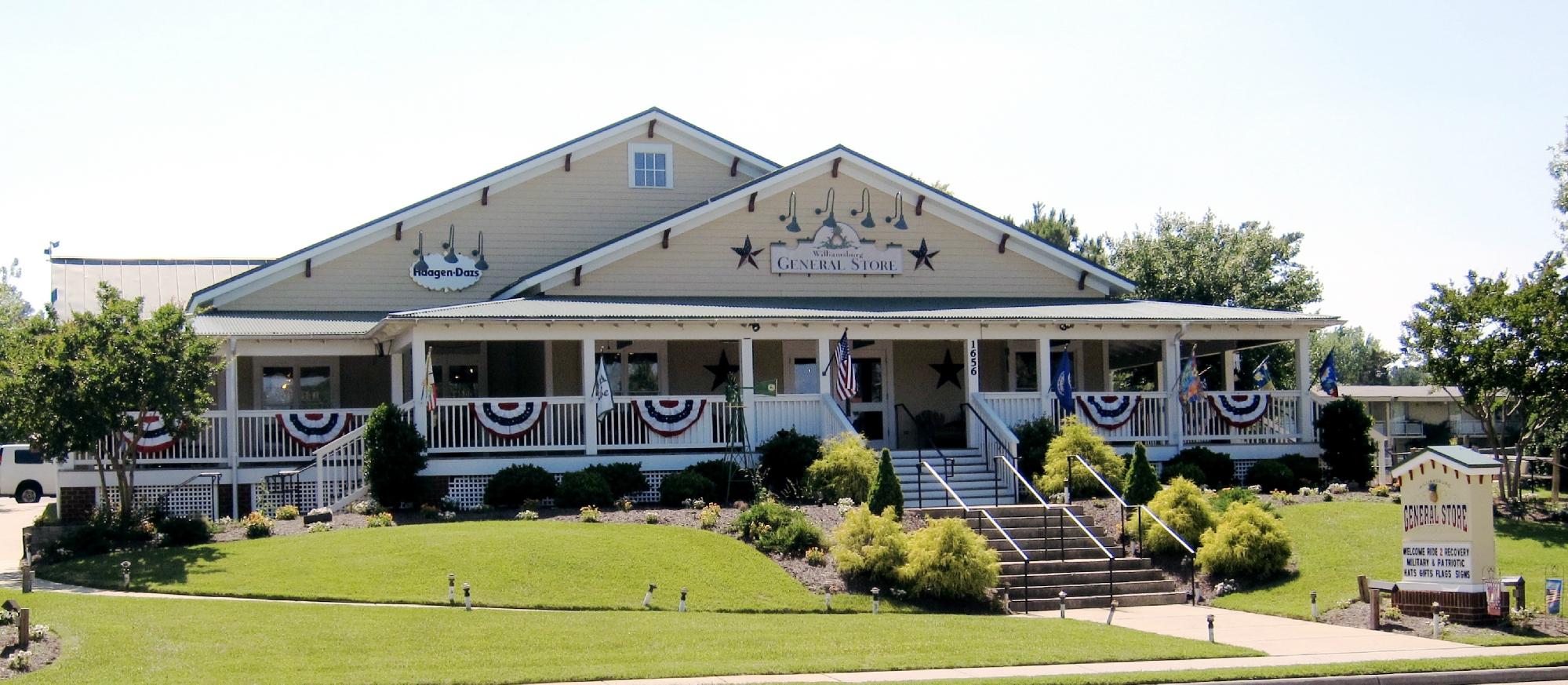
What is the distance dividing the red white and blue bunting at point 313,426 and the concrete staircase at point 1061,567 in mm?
11359

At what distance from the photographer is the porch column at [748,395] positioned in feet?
87.7

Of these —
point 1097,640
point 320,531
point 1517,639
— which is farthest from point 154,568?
point 1517,639

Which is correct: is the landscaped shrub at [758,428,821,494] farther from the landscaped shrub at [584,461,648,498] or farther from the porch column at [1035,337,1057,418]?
the porch column at [1035,337,1057,418]

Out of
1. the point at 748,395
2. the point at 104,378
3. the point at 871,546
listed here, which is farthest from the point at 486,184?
the point at 871,546

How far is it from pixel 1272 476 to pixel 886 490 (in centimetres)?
946

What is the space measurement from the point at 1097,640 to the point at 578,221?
60.9ft

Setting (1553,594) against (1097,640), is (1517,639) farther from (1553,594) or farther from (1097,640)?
(1097,640)

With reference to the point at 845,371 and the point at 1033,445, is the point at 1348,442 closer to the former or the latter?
the point at 1033,445

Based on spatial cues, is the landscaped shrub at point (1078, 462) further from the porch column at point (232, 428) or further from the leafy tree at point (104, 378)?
the porch column at point (232, 428)

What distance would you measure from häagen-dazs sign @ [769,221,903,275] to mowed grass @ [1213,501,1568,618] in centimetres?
1021

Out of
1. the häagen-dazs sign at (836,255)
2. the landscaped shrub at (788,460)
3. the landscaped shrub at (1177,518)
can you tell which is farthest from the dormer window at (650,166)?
the landscaped shrub at (1177,518)

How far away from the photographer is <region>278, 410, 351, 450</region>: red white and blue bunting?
87.0 feet

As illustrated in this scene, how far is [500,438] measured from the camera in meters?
26.0

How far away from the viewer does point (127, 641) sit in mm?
14750
